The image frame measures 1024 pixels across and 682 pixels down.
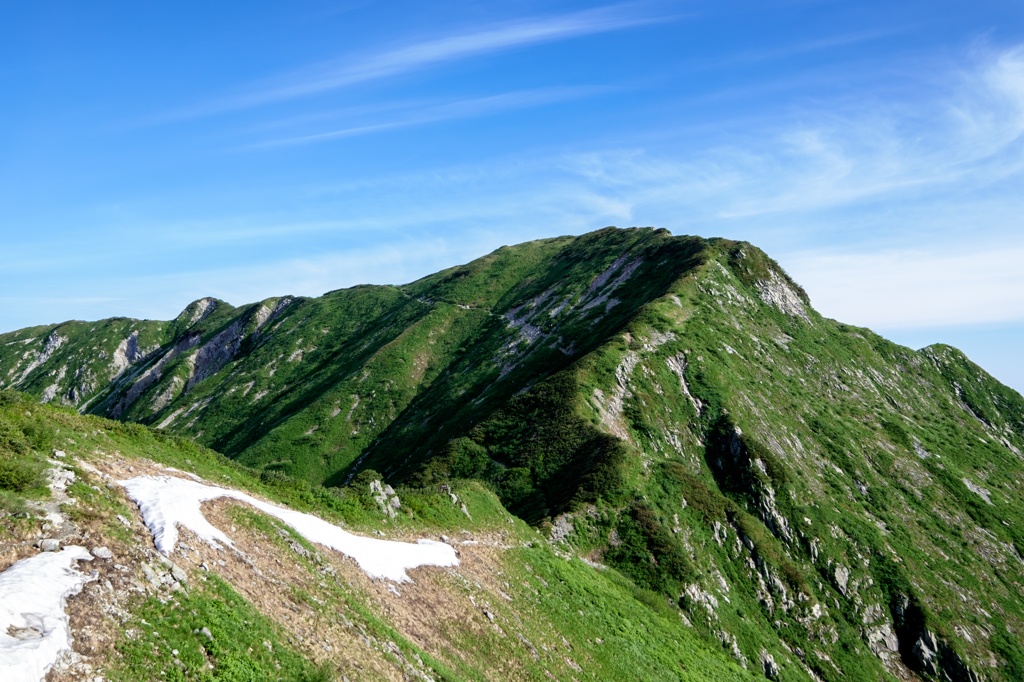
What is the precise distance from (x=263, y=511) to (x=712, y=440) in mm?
55932

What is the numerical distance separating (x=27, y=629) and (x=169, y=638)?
3.04 m

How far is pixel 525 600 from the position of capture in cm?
3178

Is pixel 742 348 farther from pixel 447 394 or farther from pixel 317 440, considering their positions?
pixel 317 440

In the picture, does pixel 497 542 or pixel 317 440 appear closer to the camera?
pixel 497 542

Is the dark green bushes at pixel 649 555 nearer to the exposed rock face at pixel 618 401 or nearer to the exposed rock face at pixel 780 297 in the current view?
the exposed rock face at pixel 618 401

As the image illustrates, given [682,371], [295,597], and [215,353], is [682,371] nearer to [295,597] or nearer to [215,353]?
[295,597]

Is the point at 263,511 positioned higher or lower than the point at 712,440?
lower

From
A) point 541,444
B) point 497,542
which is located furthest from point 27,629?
point 541,444

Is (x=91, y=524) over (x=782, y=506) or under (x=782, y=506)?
over

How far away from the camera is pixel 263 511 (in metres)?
24.4

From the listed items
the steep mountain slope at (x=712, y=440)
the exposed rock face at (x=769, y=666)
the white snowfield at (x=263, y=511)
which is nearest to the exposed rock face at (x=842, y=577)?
the steep mountain slope at (x=712, y=440)

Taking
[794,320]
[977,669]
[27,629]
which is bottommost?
[977,669]

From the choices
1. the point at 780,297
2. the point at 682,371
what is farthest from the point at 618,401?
the point at 780,297

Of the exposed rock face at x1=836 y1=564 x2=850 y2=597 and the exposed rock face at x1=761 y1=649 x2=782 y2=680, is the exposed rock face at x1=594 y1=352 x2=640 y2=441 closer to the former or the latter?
the exposed rock face at x1=836 y1=564 x2=850 y2=597
